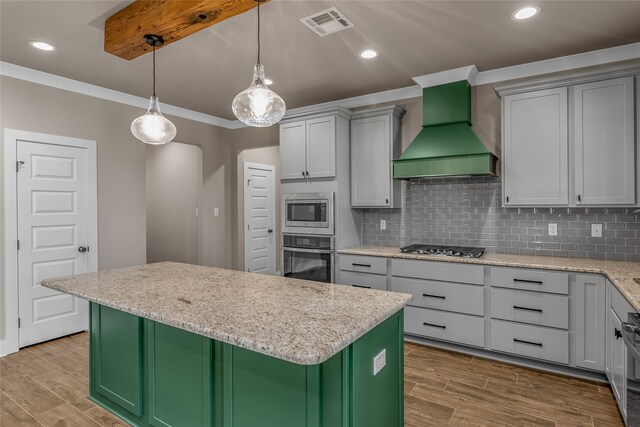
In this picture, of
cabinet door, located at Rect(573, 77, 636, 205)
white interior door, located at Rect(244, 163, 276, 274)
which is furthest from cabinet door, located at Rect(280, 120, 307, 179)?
cabinet door, located at Rect(573, 77, 636, 205)

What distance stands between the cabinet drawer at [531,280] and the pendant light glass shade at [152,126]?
2.75 metres

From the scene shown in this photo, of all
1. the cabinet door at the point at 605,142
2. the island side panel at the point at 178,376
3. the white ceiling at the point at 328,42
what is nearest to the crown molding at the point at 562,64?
the white ceiling at the point at 328,42

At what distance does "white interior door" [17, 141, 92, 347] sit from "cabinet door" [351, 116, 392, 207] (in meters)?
2.90

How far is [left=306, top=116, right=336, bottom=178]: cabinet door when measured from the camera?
397 centimetres

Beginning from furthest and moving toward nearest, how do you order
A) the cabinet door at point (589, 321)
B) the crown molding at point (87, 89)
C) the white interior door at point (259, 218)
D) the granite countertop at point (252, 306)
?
the white interior door at point (259, 218), the crown molding at point (87, 89), the cabinet door at point (589, 321), the granite countertop at point (252, 306)

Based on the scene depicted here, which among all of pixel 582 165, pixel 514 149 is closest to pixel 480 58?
pixel 514 149

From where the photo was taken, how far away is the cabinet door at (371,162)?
12.8 feet

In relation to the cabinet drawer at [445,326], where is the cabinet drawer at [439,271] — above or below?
above

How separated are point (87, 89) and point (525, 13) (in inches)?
162

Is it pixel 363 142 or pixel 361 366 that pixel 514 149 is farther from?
pixel 361 366

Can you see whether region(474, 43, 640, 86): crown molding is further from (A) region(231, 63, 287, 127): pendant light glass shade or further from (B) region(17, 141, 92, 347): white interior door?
(B) region(17, 141, 92, 347): white interior door

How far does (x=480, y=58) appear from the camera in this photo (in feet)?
10.6

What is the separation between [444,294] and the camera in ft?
10.9

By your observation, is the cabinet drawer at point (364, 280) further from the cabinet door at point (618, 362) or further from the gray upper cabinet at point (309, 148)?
the cabinet door at point (618, 362)
